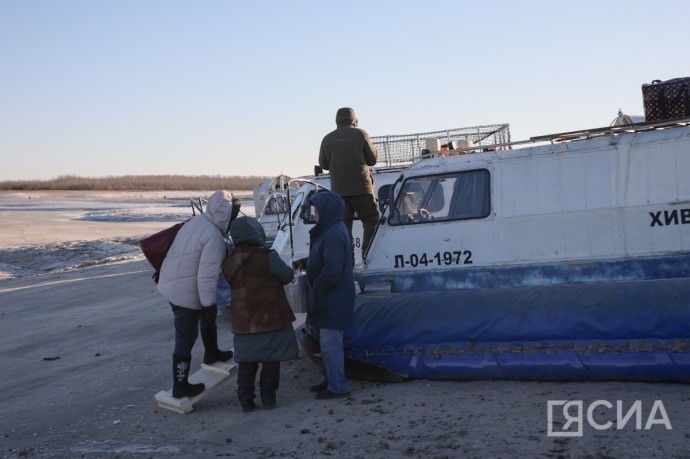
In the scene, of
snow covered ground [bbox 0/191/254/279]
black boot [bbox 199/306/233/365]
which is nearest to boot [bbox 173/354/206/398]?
black boot [bbox 199/306/233/365]

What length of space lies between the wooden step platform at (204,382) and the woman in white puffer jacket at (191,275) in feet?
0.19

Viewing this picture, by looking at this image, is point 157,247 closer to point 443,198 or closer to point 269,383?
point 269,383

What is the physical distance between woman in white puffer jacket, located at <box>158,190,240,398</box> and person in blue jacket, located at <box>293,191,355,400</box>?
78 cm

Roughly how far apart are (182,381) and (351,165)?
305 cm

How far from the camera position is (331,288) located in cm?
688

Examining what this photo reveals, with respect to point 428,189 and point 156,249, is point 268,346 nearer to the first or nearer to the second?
point 156,249

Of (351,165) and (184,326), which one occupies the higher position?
(351,165)

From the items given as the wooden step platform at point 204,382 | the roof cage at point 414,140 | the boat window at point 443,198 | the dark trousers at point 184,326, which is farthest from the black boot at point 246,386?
the roof cage at point 414,140

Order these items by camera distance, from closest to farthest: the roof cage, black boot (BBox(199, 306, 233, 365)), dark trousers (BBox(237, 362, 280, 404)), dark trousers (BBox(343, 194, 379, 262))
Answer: dark trousers (BBox(237, 362, 280, 404))
black boot (BBox(199, 306, 233, 365))
dark trousers (BBox(343, 194, 379, 262))
the roof cage

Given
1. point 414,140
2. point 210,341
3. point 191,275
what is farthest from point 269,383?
point 414,140

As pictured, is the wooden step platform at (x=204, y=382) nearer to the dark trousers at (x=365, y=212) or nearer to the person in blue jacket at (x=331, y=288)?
the person in blue jacket at (x=331, y=288)

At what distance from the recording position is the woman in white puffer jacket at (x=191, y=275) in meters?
6.75

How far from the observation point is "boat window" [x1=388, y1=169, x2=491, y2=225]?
Result: 27.8 feet

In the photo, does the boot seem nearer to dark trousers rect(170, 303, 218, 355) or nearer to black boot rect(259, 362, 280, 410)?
dark trousers rect(170, 303, 218, 355)
